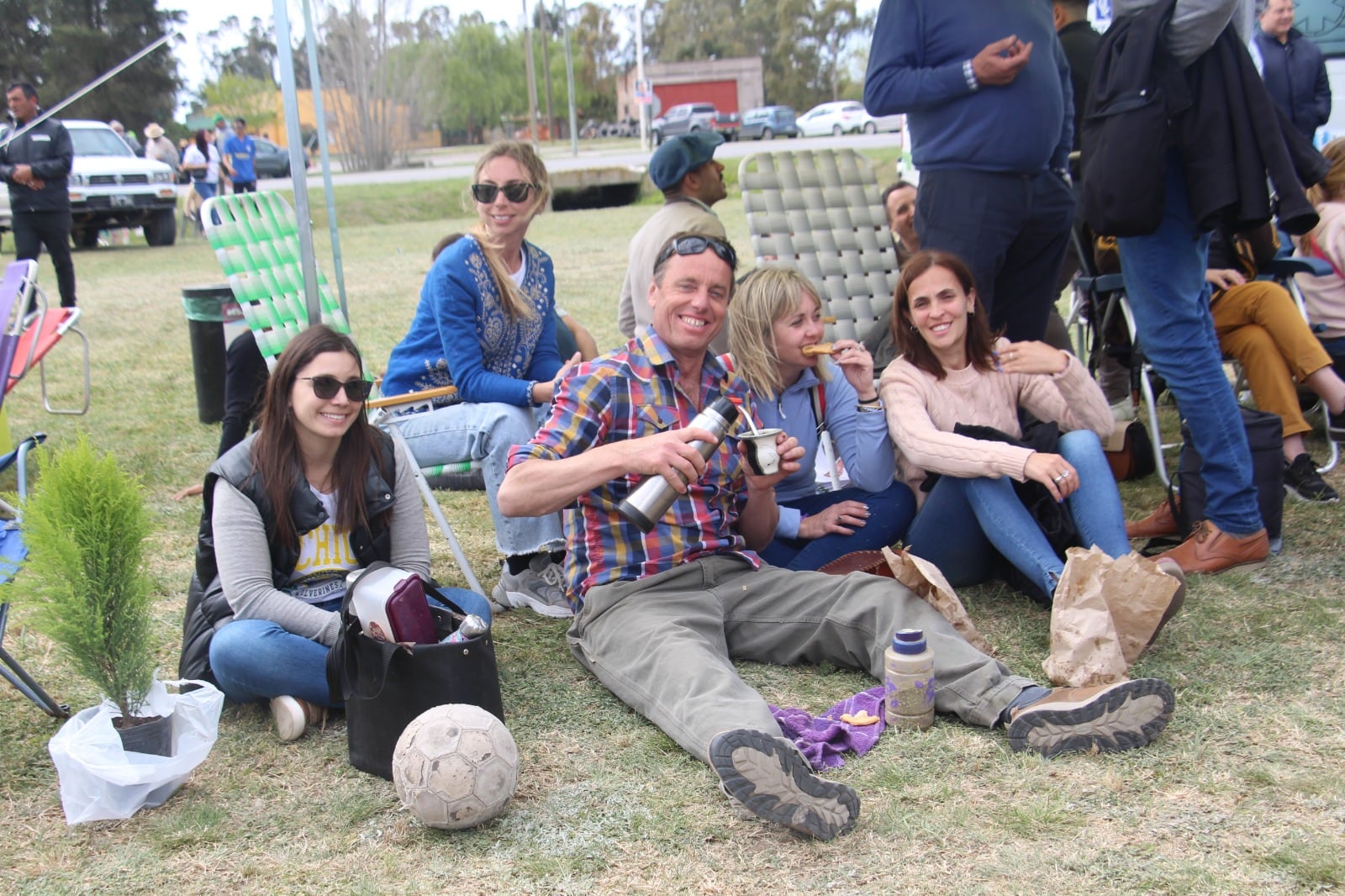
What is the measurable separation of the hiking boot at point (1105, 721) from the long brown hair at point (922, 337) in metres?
1.30

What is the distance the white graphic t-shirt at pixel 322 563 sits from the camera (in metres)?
3.06

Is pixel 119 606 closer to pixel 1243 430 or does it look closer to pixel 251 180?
pixel 1243 430

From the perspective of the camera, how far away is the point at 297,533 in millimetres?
3008

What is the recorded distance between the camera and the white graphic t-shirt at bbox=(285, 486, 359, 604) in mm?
3062

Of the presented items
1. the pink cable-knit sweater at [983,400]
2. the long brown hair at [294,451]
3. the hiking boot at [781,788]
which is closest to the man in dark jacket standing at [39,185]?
the long brown hair at [294,451]

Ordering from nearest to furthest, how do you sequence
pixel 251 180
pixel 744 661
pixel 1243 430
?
pixel 744 661 < pixel 1243 430 < pixel 251 180

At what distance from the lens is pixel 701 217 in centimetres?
471

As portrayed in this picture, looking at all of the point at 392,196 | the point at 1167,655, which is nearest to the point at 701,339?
the point at 1167,655

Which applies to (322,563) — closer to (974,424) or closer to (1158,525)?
(974,424)

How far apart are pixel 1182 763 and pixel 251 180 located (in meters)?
18.7

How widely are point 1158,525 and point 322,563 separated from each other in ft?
8.87

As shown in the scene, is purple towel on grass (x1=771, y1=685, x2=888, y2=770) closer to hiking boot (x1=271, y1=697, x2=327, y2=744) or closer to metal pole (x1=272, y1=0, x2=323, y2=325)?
hiking boot (x1=271, y1=697, x2=327, y2=744)

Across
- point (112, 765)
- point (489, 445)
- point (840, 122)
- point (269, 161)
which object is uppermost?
point (840, 122)

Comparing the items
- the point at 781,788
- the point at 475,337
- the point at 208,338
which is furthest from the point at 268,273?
the point at 781,788
